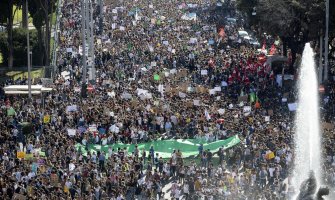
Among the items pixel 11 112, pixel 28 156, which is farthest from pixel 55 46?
pixel 28 156

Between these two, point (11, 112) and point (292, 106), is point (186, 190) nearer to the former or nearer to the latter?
point (292, 106)

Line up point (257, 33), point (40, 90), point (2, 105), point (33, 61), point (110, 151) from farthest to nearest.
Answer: point (257, 33) → point (33, 61) → point (40, 90) → point (2, 105) → point (110, 151)

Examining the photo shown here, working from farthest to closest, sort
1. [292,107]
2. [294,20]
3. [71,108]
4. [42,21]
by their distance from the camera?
[42,21]
[294,20]
[292,107]
[71,108]

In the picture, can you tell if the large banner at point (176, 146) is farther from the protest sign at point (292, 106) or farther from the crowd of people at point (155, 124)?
the protest sign at point (292, 106)

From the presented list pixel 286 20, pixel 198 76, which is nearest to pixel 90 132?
pixel 198 76

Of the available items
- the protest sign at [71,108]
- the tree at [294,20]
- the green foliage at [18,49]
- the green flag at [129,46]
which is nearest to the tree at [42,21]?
the green foliage at [18,49]

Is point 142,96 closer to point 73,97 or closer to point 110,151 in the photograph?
point 73,97
